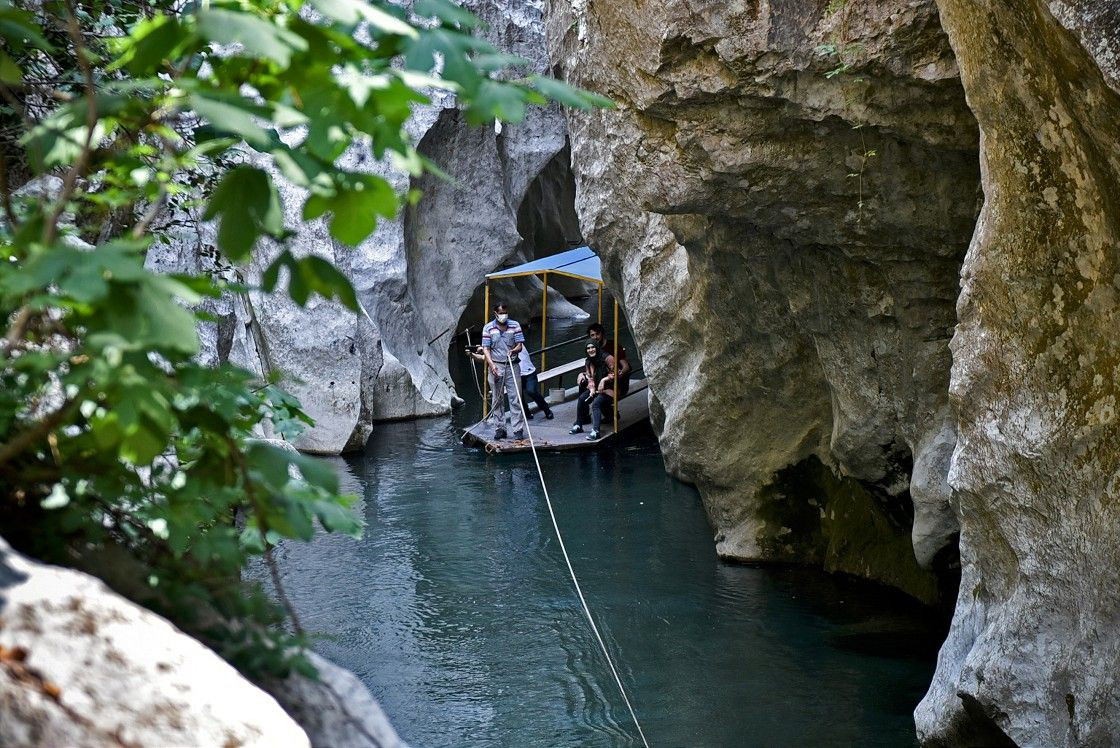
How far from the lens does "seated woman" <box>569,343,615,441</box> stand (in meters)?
15.5

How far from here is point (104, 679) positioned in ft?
6.46

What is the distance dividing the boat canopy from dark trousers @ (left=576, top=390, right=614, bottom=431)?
160 centimetres

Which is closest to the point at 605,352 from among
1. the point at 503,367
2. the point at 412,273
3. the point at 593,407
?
the point at 593,407

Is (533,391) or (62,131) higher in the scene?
(62,131)

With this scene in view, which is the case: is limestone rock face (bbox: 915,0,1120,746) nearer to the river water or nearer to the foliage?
the river water

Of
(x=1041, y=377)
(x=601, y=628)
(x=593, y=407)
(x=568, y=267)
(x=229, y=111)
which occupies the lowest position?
(x=601, y=628)

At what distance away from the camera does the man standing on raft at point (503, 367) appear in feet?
49.9

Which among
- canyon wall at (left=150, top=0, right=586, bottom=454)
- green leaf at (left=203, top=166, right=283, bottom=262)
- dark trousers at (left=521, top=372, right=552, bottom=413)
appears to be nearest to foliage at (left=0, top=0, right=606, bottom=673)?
green leaf at (left=203, top=166, right=283, bottom=262)

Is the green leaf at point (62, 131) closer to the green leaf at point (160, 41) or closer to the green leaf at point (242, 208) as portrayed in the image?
the green leaf at point (160, 41)

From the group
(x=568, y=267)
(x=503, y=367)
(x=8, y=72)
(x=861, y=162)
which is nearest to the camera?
(x=8, y=72)

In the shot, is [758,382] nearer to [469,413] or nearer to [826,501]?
[826,501]

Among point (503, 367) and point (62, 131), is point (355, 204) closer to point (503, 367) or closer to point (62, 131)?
point (62, 131)

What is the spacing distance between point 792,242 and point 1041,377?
12.4 feet

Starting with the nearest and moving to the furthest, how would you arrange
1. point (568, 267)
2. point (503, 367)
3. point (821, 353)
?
point (821, 353), point (503, 367), point (568, 267)
